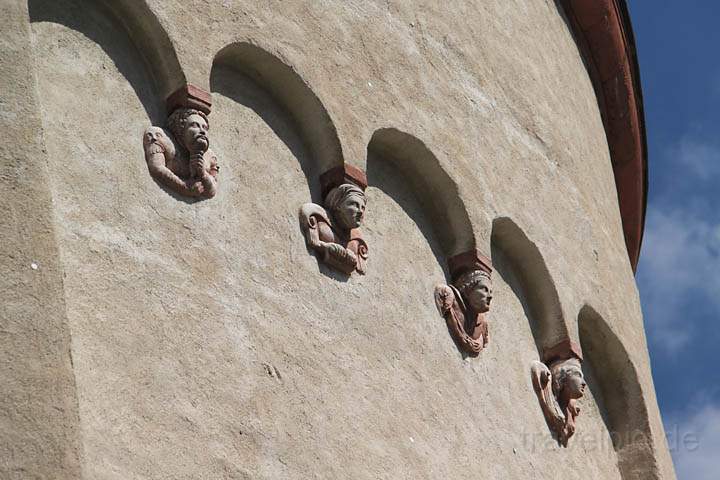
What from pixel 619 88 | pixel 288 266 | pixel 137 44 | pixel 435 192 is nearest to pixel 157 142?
pixel 137 44

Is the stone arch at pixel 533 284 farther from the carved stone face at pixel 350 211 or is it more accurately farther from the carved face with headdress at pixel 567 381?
the carved stone face at pixel 350 211

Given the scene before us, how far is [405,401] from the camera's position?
6.19 meters

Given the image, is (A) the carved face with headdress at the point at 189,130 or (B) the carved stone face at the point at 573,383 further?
(B) the carved stone face at the point at 573,383

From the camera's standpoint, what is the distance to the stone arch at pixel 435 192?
696 cm

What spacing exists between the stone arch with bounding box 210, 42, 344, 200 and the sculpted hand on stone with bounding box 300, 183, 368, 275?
97 millimetres

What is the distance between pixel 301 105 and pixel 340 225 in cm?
50

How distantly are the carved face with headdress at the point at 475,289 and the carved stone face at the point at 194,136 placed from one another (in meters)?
1.77

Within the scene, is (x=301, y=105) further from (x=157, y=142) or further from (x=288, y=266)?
(x=157, y=142)

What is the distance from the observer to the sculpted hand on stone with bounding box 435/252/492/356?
267 inches

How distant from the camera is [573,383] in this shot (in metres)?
7.53

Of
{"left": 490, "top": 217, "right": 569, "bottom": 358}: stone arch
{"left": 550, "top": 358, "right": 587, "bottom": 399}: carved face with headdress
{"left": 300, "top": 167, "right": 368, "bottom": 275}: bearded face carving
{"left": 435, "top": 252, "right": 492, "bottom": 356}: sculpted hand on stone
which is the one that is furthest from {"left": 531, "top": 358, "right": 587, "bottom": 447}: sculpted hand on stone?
{"left": 300, "top": 167, "right": 368, "bottom": 275}: bearded face carving

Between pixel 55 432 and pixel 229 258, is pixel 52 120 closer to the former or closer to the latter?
pixel 229 258

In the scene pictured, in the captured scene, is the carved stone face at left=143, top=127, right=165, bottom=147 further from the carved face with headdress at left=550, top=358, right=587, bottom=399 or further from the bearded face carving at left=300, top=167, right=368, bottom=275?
the carved face with headdress at left=550, top=358, right=587, bottom=399

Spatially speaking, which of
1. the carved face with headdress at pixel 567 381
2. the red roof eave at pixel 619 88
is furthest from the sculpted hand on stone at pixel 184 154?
the red roof eave at pixel 619 88
